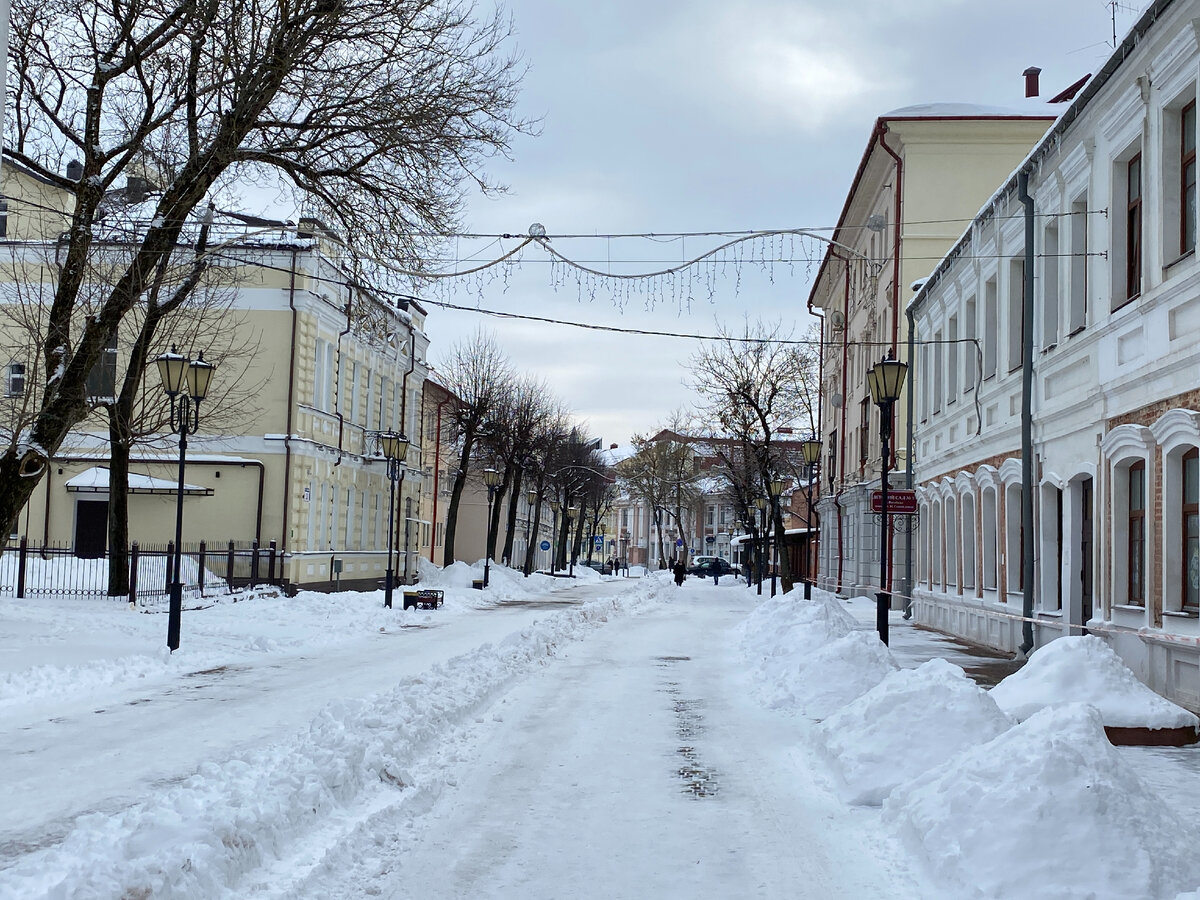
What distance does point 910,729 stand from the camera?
27.4 feet

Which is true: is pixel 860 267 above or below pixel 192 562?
above

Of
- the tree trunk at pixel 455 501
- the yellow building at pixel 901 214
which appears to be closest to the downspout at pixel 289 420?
the tree trunk at pixel 455 501

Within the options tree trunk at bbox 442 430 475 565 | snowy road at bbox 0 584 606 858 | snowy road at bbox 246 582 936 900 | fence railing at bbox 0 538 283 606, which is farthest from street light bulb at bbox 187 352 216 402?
tree trunk at bbox 442 430 475 565

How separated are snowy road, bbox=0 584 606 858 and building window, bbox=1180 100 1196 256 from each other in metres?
10.2

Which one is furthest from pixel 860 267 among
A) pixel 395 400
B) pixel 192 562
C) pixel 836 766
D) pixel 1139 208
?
pixel 836 766

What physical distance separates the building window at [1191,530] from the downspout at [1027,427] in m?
5.79

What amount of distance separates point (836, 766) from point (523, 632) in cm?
1146

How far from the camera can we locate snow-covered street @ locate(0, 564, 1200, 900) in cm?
562

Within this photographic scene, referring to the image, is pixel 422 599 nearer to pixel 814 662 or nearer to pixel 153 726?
pixel 814 662

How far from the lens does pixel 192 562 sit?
2903cm

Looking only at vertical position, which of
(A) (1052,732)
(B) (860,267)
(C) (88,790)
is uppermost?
(B) (860,267)

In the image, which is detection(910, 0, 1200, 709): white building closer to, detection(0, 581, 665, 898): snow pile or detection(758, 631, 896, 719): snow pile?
detection(758, 631, 896, 719): snow pile

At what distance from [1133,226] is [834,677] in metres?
6.77

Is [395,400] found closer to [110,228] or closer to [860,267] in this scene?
[860,267]
